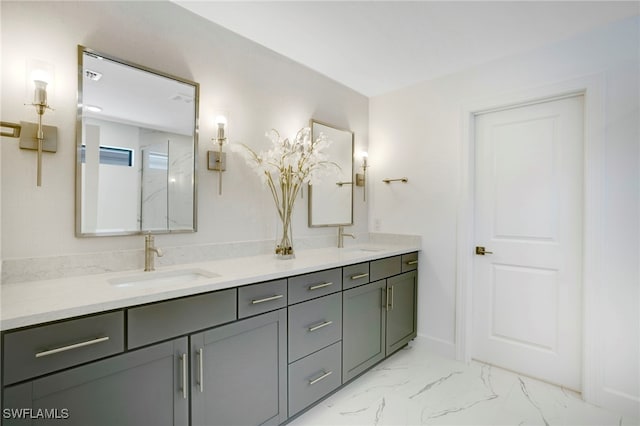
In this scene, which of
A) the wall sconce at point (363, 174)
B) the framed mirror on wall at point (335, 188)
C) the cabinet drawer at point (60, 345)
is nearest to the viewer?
the cabinet drawer at point (60, 345)

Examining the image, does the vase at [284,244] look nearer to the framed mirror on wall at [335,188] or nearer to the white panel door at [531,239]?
the framed mirror on wall at [335,188]

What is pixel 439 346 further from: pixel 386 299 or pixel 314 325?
pixel 314 325

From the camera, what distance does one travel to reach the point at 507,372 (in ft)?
7.99

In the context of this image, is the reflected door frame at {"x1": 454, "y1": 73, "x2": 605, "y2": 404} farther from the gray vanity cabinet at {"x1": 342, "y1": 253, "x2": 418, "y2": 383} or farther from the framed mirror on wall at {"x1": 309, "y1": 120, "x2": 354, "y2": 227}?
the framed mirror on wall at {"x1": 309, "y1": 120, "x2": 354, "y2": 227}

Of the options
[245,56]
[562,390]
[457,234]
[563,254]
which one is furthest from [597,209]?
[245,56]

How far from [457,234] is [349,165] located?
1181 mm

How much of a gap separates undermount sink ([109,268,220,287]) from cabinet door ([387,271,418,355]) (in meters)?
1.46

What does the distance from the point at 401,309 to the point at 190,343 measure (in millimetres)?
1846

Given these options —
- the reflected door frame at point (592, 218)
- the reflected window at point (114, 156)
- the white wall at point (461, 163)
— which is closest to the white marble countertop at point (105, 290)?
the reflected window at point (114, 156)

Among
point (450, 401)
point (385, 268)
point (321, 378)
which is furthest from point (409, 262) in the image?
point (321, 378)

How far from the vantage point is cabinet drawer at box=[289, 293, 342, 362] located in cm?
173

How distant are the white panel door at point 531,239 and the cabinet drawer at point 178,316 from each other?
7.11ft

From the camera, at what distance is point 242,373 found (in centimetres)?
148

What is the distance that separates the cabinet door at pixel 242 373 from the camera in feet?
4.41
